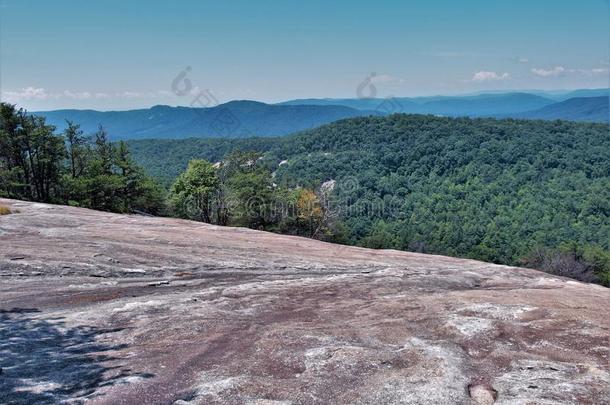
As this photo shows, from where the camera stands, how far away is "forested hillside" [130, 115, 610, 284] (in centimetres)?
9600

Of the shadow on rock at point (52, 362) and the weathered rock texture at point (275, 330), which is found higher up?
the shadow on rock at point (52, 362)

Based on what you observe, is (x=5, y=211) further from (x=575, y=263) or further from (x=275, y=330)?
(x=575, y=263)

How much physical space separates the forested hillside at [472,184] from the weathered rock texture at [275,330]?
161 ft

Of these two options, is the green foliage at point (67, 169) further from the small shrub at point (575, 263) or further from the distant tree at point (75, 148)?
the small shrub at point (575, 263)

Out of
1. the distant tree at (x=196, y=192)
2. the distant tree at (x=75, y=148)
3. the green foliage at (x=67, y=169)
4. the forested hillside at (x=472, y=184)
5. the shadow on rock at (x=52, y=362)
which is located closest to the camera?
the shadow on rock at (x=52, y=362)

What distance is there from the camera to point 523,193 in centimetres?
13075

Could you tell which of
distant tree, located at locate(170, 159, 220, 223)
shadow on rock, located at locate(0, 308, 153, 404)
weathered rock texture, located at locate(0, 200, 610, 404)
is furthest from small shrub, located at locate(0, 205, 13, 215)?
distant tree, located at locate(170, 159, 220, 223)

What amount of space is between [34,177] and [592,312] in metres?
53.7

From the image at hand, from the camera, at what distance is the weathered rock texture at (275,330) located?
7625 millimetres

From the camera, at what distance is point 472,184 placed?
142 meters

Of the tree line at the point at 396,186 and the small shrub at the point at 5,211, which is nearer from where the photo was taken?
the small shrub at the point at 5,211

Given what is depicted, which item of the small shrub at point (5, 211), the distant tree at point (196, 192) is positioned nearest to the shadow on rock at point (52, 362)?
the small shrub at point (5, 211)

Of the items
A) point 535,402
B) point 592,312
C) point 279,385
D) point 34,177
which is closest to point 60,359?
point 279,385

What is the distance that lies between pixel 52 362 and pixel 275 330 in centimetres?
434
